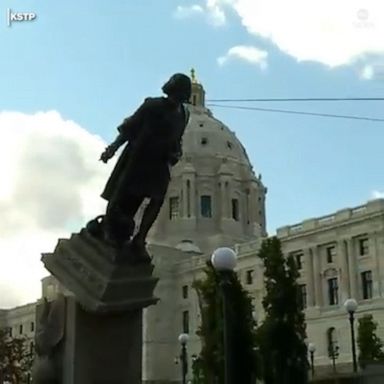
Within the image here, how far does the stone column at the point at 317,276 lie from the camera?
7638 centimetres

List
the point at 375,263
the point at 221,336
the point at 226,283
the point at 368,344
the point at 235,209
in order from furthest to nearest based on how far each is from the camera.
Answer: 1. the point at 235,209
2. the point at 375,263
3. the point at 368,344
4. the point at 221,336
5. the point at 226,283

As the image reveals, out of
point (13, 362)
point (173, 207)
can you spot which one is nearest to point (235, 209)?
point (173, 207)

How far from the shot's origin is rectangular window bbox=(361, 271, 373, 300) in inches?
2849

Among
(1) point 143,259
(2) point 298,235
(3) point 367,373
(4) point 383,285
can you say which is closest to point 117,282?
(1) point 143,259

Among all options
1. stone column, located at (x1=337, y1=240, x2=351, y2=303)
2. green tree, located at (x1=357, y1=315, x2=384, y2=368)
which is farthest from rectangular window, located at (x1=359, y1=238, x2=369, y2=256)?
green tree, located at (x1=357, y1=315, x2=384, y2=368)

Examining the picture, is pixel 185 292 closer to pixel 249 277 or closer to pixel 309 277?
pixel 249 277

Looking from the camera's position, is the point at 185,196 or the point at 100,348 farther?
the point at 185,196

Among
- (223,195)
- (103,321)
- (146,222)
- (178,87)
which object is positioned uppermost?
(223,195)

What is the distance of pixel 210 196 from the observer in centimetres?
10812

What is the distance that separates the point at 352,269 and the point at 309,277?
4.94 meters

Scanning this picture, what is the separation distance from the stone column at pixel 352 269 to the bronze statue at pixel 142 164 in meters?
65.7

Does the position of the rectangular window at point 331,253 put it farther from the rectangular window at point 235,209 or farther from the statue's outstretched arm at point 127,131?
the statue's outstretched arm at point 127,131

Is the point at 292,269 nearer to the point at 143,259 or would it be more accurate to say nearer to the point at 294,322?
the point at 294,322

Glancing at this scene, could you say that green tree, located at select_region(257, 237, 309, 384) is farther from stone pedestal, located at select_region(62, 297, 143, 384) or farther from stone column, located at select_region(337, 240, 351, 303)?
stone column, located at select_region(337, 240, 351, 303)
